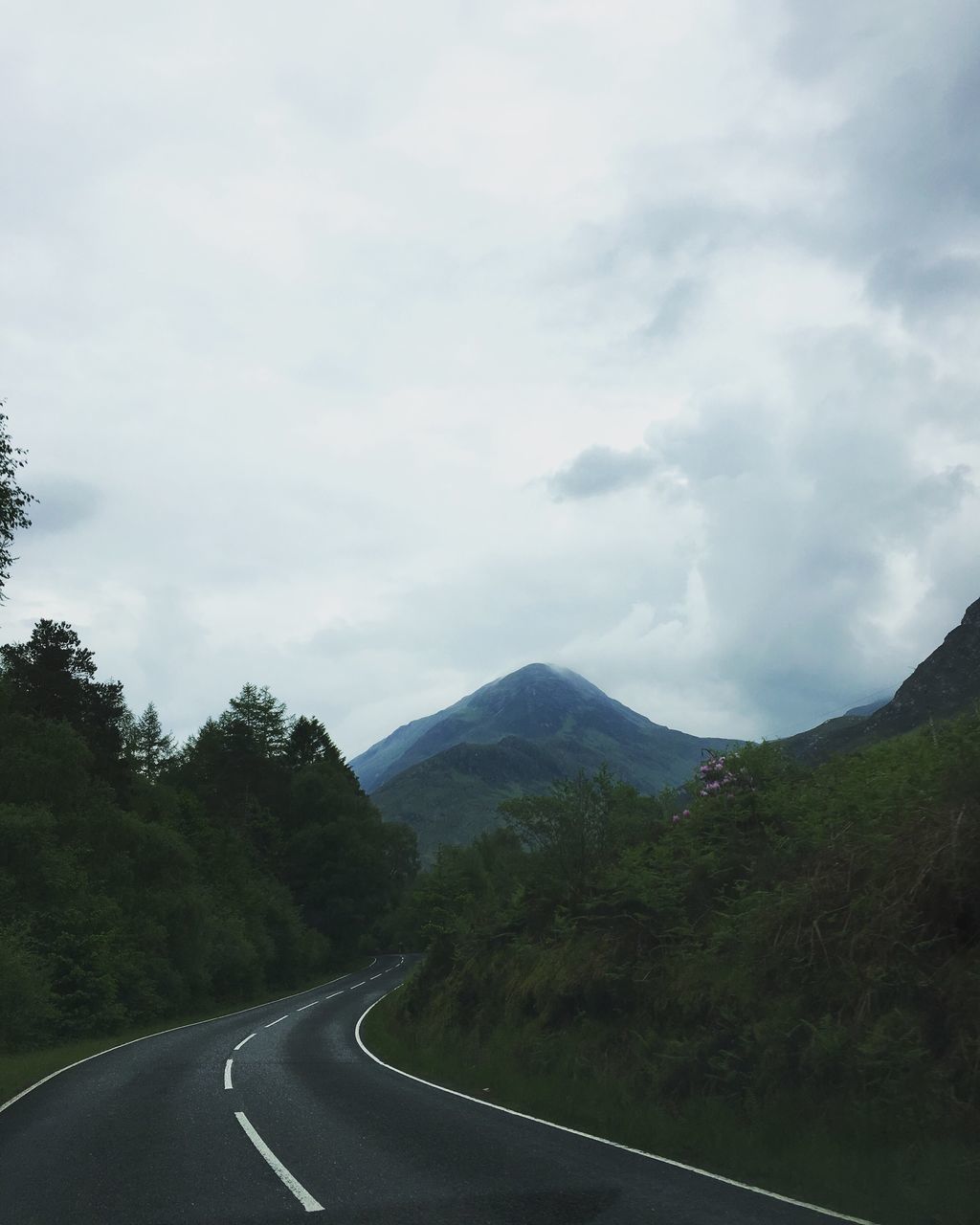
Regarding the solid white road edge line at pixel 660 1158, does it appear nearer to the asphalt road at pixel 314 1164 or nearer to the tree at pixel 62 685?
the asphalt road at pixel 314 1164

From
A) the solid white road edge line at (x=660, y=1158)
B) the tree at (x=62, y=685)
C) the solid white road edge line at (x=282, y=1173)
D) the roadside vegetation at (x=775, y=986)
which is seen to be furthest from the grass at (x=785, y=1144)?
the tree at (x=62, y=685)

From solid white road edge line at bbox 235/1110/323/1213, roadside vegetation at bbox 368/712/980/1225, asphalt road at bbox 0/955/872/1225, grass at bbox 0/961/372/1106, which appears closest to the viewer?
asphalt road at bbox 0/955/872/1225

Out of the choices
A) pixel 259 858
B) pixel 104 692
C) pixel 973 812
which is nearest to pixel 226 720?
pixel 259 858

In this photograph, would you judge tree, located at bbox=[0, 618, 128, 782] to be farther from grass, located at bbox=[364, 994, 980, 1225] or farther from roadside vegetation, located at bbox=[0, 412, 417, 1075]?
grass, located at bbox=[364, 994, 980, 1225]

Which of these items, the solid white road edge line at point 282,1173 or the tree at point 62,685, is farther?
the tree at point 62,685

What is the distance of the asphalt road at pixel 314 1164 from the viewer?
24.5 feet

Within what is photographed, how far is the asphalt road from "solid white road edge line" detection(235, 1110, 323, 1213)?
0.03 metres

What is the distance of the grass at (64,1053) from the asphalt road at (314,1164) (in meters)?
1.58

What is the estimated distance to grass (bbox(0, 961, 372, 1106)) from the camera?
17.6 meters

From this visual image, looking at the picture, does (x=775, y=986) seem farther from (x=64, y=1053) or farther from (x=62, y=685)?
(x=62, y=685)

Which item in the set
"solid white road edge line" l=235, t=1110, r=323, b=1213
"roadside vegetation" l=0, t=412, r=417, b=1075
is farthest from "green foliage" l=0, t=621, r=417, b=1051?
"solid white road edge line" l=235, t=1110, r=323, b=1213

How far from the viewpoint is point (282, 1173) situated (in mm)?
8875

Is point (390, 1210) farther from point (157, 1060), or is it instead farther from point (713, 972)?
point (157, 1060)

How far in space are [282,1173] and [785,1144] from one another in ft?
16.8
